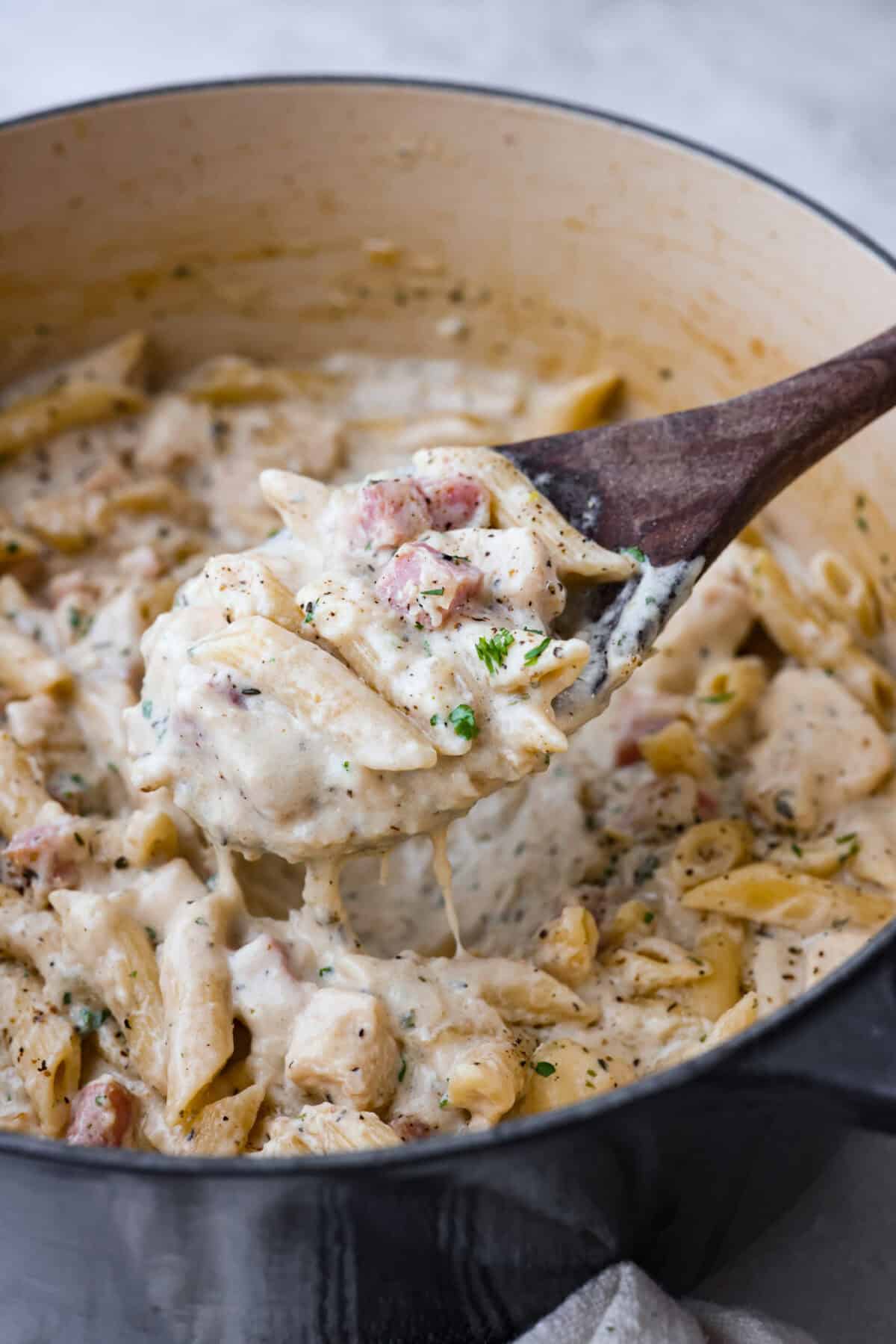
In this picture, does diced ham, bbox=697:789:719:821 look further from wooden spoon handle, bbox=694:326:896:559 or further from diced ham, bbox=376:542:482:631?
diced ham, bbox=376:542:482:631

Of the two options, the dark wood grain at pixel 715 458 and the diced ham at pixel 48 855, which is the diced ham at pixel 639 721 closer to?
the dark wood grain at pixel 715 458

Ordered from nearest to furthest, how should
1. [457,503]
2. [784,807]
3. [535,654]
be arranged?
[535,654] < [457,503] < [784,807]

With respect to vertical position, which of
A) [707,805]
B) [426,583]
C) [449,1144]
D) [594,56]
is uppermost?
[594,56]

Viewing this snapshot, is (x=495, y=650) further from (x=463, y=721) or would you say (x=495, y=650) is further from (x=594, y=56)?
(x=594, y=56)

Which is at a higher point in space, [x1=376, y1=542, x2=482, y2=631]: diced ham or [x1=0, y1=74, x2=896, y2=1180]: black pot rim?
[x1=376, y1=542, x2=482, y2=631]: diced ham

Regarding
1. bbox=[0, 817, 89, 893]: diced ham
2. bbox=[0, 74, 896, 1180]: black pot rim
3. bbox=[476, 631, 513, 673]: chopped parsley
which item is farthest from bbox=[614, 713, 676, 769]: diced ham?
bbox=[0, 74, 896, 1180]: black pot rim

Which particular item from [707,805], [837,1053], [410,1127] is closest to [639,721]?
[707,805]

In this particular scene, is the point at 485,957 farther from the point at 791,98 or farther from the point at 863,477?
the point at 791,98
